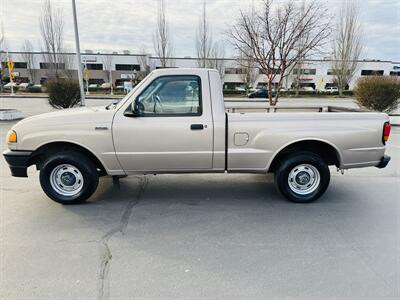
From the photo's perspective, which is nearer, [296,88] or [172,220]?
[172,220]

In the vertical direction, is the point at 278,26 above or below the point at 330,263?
above

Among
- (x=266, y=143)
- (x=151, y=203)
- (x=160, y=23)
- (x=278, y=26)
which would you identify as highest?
(x=160, y=23)

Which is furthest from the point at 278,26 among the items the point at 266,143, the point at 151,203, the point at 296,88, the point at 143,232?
the point at 296,88

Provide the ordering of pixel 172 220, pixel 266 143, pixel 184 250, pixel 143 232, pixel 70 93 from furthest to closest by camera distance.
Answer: pixel 70 93
pixel 266 143
pixel 172 220
pixel 143 232
pixel 184 250

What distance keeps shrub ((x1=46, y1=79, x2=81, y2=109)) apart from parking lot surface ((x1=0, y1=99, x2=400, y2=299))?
11166 millimetres

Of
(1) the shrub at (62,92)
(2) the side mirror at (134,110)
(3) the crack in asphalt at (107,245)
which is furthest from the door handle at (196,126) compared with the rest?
(1) the shrub at (62,92)

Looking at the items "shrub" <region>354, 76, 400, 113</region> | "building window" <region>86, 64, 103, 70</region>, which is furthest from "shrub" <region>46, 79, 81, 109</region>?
"building window" <region>86, 64, 103, 70</region>

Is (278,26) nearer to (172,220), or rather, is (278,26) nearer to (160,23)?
(172,220)

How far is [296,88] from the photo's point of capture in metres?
43.8

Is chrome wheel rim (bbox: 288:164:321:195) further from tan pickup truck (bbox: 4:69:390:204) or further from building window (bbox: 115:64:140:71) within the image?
building window (bbox: 115:64:140:71)

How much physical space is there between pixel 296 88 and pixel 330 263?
44065 millimetres

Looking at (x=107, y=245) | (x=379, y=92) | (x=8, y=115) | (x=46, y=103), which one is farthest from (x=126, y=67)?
(x=107, y=245)

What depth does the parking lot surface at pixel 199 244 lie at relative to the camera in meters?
2.62

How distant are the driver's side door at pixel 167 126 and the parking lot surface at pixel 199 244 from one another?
82 cm
